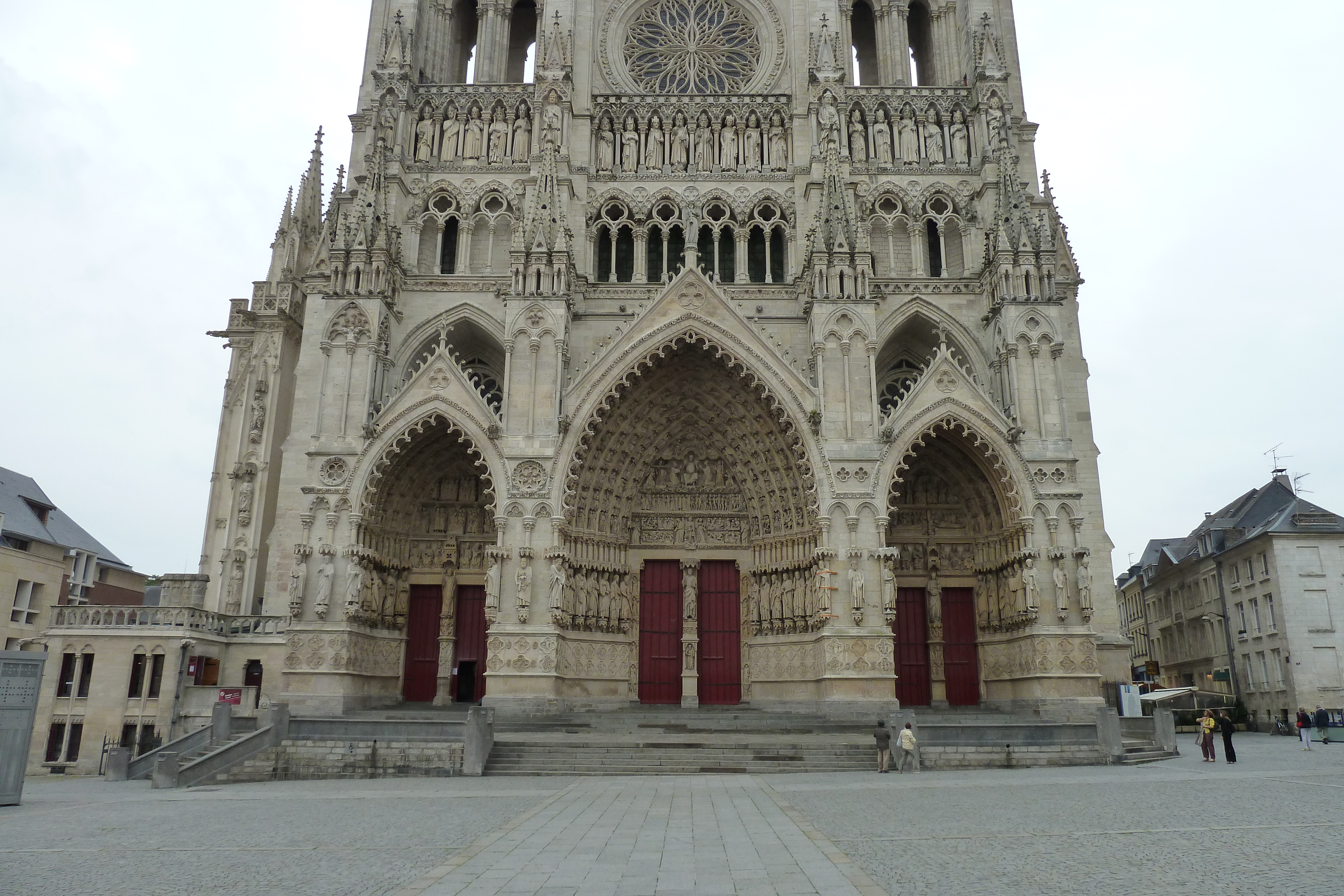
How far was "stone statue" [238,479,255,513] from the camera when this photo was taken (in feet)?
85.4

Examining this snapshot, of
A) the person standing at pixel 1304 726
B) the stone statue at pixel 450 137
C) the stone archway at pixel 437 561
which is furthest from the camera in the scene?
the stone statue at pixel 450 137

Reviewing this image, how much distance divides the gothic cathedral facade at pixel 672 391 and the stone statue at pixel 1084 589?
118 mm

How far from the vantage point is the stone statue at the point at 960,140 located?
90.8ft

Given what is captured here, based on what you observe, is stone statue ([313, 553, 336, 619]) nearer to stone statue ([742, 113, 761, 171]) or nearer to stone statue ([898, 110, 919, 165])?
stone statue ([742, 113, 761, 171])

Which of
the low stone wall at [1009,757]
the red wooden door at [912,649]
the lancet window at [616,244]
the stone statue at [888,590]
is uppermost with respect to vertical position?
the lancet window at [616,244]

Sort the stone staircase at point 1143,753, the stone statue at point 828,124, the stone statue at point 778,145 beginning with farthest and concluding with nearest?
the stone statue at point 778,145, the stone statue at point 828,124, the stone staircase at point 1143,753

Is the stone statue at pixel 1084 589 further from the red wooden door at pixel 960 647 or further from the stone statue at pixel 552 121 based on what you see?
the stone statue at pixel 552 121

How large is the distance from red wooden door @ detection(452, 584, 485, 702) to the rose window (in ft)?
57.8

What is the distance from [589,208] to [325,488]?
1149cm

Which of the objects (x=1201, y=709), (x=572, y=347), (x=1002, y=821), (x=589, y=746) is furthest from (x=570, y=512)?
(x=1201, y=709)

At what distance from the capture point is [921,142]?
28.0 m

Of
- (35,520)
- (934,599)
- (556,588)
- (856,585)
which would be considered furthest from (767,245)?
(35,520)

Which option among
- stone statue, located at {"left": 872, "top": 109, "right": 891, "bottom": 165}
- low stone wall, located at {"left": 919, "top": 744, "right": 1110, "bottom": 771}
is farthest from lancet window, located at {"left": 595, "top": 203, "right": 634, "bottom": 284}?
low stone wall, located at {"left": 919, "top": 744, "right": 1110, "bottom": 771}

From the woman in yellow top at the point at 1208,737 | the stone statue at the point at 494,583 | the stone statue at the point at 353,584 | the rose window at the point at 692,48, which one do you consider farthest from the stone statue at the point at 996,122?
the stone statue at the point at 353,584
